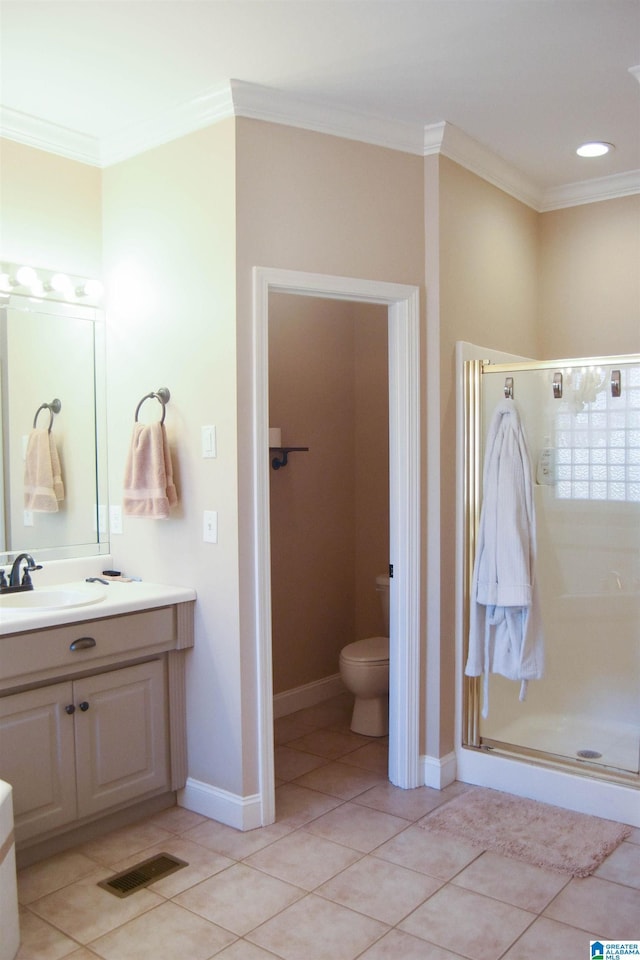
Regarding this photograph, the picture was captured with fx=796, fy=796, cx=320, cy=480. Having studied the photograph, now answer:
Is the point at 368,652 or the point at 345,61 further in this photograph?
the point at 368,652

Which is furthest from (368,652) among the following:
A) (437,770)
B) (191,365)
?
(191,365)

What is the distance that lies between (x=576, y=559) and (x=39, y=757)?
7.26 ft

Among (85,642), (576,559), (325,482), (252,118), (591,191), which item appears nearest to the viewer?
(85,642)

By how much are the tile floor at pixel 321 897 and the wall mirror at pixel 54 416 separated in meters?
1.18

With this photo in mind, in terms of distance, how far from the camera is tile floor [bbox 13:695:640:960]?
223cm

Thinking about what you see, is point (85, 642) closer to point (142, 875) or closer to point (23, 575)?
point (23, 575)

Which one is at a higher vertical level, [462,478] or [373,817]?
[462,478]

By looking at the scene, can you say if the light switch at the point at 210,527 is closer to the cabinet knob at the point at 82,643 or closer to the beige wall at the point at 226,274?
the beige wall at the point at 226,274

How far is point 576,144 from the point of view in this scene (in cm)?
342

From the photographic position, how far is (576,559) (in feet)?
11.0

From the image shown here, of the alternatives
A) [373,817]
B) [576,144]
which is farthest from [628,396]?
[373,817]

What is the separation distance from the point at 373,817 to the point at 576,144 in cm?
289

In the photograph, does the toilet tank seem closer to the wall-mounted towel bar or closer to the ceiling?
the wall-mounted towel bar

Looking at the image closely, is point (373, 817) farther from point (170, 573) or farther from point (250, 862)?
point (170, 573)
